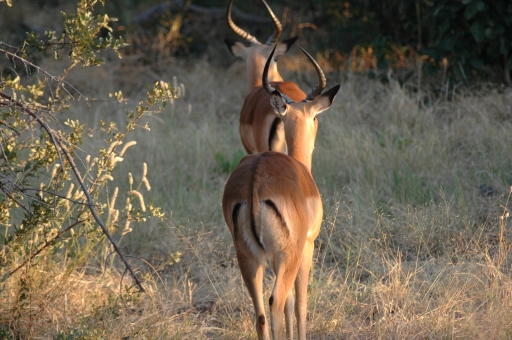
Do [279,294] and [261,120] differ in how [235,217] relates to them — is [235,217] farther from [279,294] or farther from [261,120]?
[261,120]

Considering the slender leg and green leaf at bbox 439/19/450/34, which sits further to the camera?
green leaf at bbox 439/19/450/34

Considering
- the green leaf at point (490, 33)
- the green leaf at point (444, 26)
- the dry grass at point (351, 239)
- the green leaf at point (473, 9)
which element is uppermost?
the green leaf at point (473, 9)

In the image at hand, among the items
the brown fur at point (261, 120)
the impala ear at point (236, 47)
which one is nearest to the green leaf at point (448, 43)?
the impala ear at point (236, 47)

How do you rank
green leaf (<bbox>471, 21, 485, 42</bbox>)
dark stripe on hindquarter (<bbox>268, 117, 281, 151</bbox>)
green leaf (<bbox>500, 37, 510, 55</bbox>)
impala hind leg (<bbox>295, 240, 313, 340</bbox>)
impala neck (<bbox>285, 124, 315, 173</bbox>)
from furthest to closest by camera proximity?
green leaf (<bbox>500, 37, 510, 55</bbox>)
green leaf (<bbox>471, 21, 485, 42</bbox>)
dark stripe on hindquarter (<bbox>268, 117, 281, 151</bbox>)
impala neck (<bbox>285, 124, 315, 173</bbox>)
impala hind leg (<bbox>295, 240, 313, 340</bbox>)

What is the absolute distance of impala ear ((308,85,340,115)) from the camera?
12.5 ft

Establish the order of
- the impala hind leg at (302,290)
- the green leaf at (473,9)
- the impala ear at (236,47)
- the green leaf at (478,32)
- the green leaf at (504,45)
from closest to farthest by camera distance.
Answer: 1. the impala hind leg at (302,290)
2. the green leaf at (473,9)
3. the green leaf at (478,32)
4. the green leaf at (504,45)
5. the impala ear at (236,47)

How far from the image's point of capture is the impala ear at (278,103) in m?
3.84

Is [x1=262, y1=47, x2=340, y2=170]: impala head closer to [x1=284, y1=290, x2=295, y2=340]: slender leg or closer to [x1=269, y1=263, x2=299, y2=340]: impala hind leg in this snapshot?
[x1=284, y1=290, x2=295, y2=340]: slender leg

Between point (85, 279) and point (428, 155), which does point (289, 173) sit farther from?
point (428, 155)

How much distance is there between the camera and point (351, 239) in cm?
459

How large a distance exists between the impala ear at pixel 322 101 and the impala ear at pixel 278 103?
0.50ft

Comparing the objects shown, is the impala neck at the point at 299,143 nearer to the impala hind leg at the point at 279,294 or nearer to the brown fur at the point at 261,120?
the brown fur at the point at 261,120

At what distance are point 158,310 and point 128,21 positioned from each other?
6580mm

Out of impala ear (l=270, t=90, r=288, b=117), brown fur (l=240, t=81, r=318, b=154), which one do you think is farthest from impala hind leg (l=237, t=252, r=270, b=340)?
brown fur (l=240, t=81, r=318, b=154)
